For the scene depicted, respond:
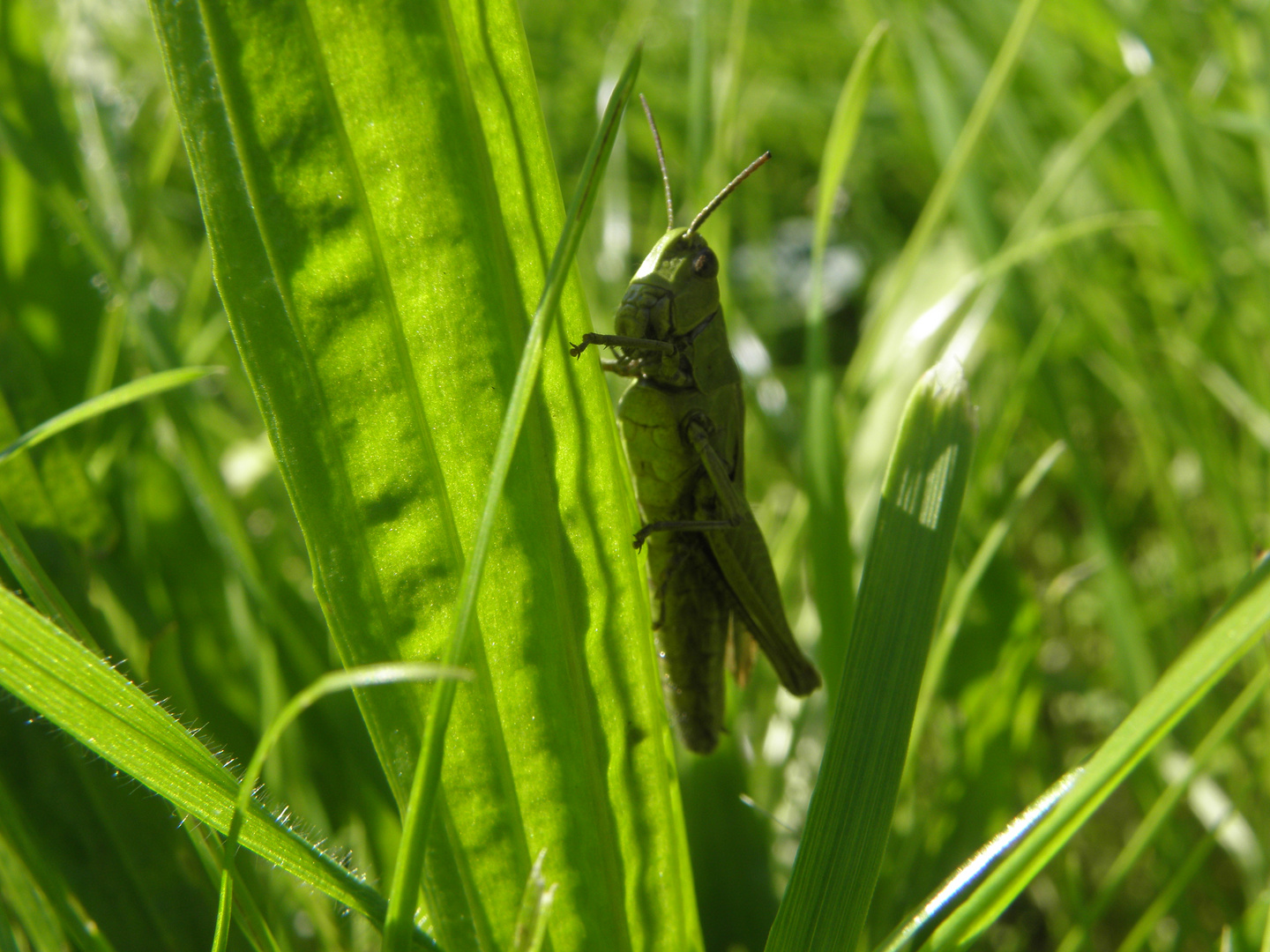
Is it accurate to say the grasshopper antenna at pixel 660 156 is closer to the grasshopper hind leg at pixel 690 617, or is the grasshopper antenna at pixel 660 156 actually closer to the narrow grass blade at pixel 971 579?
the grasshopper hind leg at pixel 690 617

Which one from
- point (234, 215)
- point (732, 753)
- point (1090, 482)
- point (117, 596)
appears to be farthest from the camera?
point (1090, 482)

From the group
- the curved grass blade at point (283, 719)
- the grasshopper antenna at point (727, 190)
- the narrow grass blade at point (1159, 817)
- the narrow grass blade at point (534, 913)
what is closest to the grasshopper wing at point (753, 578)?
the grasshopper antenna at point (727, 190)

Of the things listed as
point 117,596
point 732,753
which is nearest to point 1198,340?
point 732,753

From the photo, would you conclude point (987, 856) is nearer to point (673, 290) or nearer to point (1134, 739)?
point (1134, 739)

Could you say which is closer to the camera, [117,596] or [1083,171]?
[117,596]

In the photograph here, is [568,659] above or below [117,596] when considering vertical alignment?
below

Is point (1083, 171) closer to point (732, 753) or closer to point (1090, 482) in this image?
point (1090, 482)

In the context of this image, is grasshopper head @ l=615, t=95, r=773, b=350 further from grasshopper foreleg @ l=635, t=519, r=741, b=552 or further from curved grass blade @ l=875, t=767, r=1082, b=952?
curved grass blade @ l=875, t=767, r=1082, b=952
